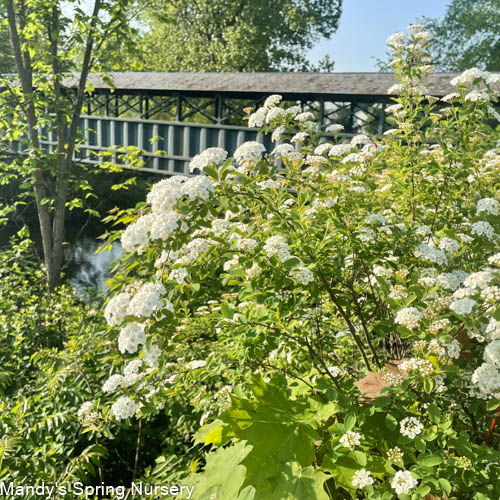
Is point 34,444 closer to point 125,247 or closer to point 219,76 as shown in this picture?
point 125,247

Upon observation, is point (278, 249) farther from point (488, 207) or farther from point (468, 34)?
point (468, 34)

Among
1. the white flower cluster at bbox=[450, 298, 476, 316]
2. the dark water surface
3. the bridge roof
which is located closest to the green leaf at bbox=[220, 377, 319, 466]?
the white flower cluster at bbox=[450, 298, 476, 316]

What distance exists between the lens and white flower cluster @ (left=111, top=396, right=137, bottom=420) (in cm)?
199

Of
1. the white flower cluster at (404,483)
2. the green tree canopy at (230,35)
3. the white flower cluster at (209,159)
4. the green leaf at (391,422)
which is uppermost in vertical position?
the green tree canopy at (230,35)

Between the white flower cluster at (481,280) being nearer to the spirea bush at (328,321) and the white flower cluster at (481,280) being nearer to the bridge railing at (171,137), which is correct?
the spirea bush at (328,321)

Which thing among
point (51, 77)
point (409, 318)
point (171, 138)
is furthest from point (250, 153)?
point (171, 138)

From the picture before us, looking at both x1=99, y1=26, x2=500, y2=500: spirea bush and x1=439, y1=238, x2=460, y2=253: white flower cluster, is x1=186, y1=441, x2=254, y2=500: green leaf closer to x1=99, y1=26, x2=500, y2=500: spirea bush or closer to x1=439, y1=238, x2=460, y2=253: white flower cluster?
x1=99, y1=26, x2=500, y2=500: spirea bush

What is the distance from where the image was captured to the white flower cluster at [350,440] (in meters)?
1.53

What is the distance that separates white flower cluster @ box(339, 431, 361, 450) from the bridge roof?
885 cm

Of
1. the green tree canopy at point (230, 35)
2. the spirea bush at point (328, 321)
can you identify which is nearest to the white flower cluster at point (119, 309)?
the spirea bush at point (328, 321)

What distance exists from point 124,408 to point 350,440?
995mm

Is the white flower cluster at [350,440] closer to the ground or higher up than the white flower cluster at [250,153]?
closer to the ground

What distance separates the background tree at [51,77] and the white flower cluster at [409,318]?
6221 millimetres

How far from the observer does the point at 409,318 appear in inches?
61.8
